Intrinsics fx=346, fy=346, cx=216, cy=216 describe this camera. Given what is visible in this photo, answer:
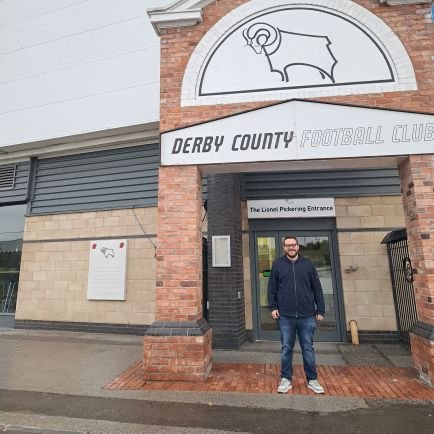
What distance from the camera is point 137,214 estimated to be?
28.1 feet

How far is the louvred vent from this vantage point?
10.1 meters

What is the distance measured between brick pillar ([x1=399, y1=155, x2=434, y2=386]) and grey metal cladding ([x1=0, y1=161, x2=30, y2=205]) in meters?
9.55

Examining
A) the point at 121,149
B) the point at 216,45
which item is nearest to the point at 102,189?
the point at 121,149

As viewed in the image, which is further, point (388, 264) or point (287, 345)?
point (388, 264)

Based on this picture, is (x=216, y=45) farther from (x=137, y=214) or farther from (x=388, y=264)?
(x=388, y=264)

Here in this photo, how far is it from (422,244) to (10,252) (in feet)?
33.4

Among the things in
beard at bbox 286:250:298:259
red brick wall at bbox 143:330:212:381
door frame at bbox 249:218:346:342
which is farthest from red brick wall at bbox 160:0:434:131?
red brick wall at bbox 143:330:212:381

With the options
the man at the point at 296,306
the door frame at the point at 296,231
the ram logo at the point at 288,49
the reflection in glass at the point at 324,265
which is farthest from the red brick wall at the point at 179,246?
the reflection in glass at the point at 324,265

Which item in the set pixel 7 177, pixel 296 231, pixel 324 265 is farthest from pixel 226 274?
pixel 7 177

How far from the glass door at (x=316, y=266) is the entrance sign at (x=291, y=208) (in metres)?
0.40

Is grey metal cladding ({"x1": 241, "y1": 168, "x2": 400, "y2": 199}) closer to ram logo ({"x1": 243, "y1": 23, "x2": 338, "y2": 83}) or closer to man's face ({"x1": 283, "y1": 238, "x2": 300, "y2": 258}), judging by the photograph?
ram logo ({"x1": 243, "y1": 23, "x2": 338, "y2": 83})

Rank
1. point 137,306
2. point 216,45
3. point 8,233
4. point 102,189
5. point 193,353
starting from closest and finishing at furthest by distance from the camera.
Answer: point 193,353
point 216,45
point 137,306
point 102,189
point 8,233

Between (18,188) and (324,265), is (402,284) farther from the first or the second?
(18,188)

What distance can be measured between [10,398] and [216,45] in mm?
5794
